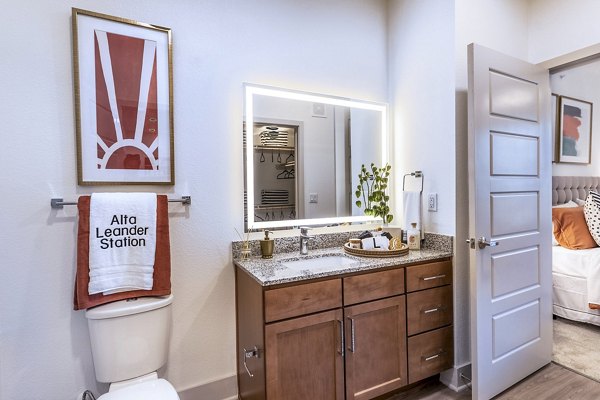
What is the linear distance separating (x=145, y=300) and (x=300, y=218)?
101cm

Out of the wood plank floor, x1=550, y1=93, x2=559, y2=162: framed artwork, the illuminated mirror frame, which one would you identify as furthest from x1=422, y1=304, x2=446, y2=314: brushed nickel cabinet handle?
x1=550, y1=93, x2=559, y2=162: framed artwork

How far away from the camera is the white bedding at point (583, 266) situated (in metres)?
2.52

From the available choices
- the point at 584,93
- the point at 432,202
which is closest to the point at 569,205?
the point at 584,93

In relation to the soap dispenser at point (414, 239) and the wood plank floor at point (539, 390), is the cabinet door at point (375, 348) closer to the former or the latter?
the wood plank floor at point (539, 390)

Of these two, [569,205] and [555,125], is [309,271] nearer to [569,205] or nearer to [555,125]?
[569,205]

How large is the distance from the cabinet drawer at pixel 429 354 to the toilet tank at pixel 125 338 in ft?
4.33

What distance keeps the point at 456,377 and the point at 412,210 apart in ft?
3.39

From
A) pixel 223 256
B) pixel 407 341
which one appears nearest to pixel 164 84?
pixel 223 256

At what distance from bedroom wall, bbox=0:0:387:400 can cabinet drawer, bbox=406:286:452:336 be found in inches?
39.5

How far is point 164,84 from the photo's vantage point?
1657mm

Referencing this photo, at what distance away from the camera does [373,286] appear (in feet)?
5.41

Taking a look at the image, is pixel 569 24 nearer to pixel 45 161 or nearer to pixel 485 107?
pixel 485 107

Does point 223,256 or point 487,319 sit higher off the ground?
point 223,256

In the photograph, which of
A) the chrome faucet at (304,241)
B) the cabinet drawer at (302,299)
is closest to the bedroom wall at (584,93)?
the chrome faucet at (304,241)
